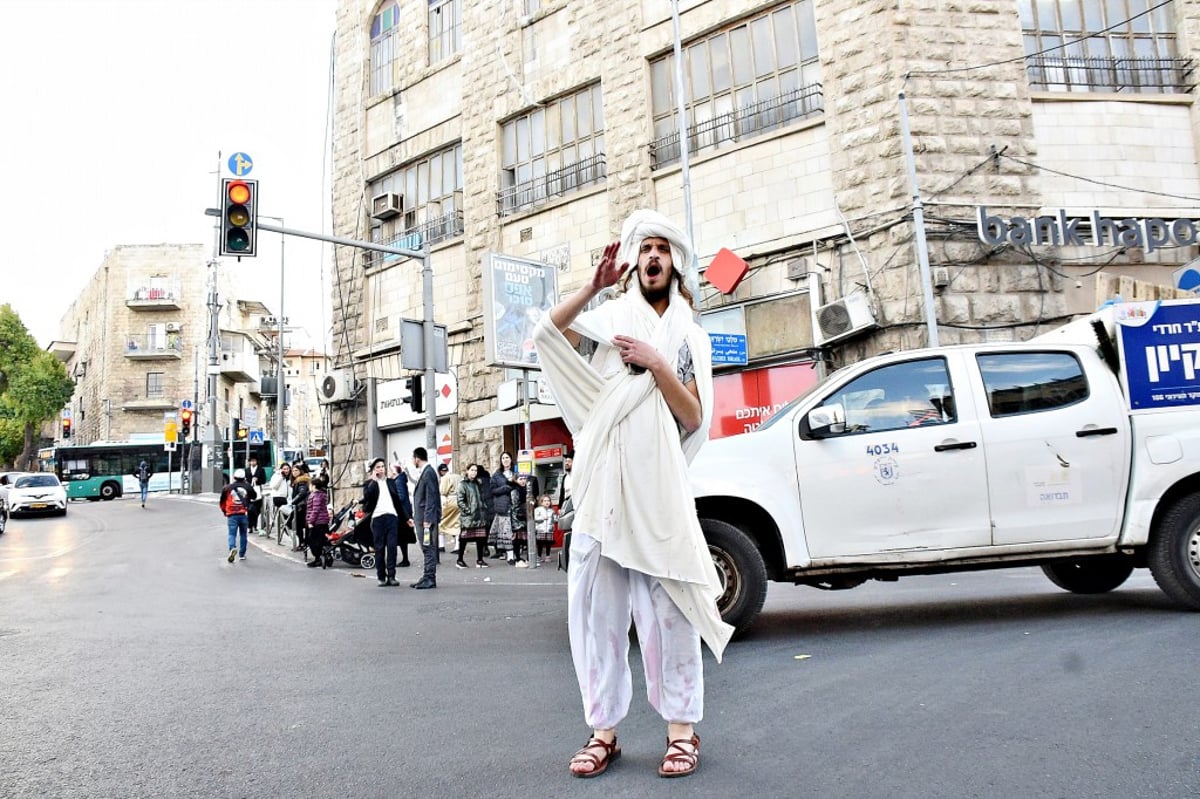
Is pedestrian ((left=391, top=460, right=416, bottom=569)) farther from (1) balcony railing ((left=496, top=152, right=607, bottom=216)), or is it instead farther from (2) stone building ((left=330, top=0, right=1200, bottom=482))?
(1) balcony railing ((left=496, top=152, right=607, bottom=216))

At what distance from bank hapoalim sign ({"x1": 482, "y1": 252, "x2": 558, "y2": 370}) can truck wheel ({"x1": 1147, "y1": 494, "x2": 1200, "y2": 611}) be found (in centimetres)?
1079

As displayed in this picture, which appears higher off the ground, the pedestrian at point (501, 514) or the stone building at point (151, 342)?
the stone building at point (151, 342)

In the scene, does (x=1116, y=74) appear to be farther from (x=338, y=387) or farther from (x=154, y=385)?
(x=154, y=385)

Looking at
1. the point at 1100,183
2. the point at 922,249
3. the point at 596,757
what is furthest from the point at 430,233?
the point at 596,757

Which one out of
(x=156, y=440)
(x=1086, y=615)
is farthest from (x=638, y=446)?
(x=156, y=440)

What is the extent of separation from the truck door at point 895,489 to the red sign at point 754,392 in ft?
29.7

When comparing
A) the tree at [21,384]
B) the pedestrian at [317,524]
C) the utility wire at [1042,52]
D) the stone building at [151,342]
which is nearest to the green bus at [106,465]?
the stone building at [151,342]

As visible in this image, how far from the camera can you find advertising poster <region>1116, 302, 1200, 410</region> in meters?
5.75

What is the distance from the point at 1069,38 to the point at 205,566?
16.8 metres

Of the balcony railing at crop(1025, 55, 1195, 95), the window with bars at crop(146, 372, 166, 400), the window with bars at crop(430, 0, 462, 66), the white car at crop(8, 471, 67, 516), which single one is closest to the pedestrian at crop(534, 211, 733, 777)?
the balcony railing at crop(1025, 55, 1195, 95)

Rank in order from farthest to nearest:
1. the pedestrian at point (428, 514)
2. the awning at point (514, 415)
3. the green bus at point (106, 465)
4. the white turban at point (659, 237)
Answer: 1. the green bus at point (106, 465)
2. the awning at point (514, 415)
3. the pedestrian at point (428, 514)
4. the white turban at point (659, 237)

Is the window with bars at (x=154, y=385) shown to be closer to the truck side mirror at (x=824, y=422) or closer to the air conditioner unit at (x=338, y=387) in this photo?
the air conditioner unit at (x=338, y=387)

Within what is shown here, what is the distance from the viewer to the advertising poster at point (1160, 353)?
18.9 ft

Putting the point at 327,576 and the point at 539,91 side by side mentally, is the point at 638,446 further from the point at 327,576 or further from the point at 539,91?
the point at 539,91
